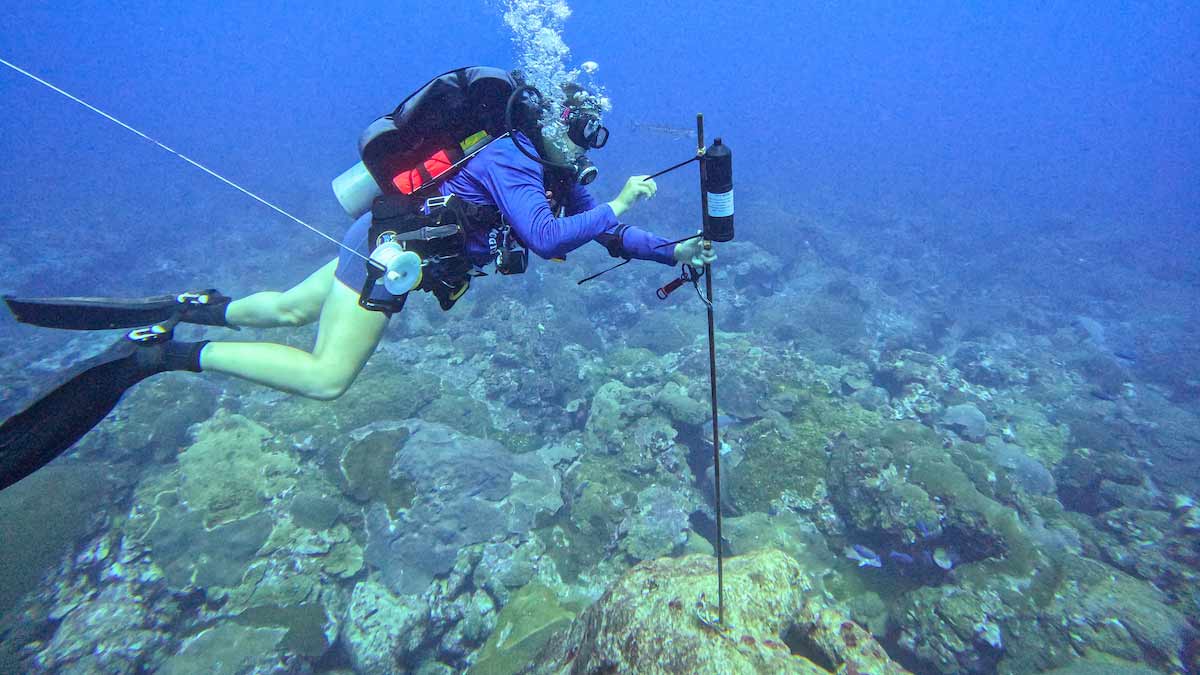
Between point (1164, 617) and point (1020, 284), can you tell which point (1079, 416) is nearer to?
point (1164, 617)

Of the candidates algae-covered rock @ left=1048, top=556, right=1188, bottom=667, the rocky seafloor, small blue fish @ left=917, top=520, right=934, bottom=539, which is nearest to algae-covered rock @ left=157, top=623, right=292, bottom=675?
the rocky seafloor

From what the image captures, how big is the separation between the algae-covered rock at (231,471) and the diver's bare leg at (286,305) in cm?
328

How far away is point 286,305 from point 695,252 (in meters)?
3.87

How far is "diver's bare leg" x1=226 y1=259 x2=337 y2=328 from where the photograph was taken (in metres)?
4.24

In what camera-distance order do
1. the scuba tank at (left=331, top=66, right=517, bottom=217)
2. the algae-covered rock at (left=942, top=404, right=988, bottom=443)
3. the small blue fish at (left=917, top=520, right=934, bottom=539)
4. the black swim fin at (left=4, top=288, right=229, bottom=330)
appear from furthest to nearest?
the algae-covered rock at (left=942, top=404, right=988, bottom=443) → the small blue fish at (left=917, top=520, right=934, bottom=539) → the black swim fin at (left=4, top=288, right=229, bottom=330) → the scuba tank at (left=331, top=66, right=517, bottom=217)

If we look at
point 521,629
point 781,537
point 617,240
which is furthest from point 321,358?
point 781,537

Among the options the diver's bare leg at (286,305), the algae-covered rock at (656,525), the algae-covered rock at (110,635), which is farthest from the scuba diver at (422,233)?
the algae-covered rock at (656,525)

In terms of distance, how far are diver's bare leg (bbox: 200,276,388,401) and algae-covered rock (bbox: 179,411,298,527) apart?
3.72 meters

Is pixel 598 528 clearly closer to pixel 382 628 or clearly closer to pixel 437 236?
pixel 382 628

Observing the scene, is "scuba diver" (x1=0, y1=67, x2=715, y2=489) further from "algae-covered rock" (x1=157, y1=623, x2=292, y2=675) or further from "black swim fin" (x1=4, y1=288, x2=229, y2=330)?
"algae-covered rock" (x1=157, y1=623, x2=292, y2=675)

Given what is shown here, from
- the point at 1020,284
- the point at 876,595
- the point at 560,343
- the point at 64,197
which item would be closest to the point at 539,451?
the point at 560,343

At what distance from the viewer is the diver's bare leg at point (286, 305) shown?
4238 mm

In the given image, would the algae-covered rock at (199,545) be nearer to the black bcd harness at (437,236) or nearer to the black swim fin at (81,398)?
the black swim fin at (81,398)

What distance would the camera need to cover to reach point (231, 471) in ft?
21.8
